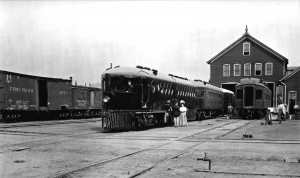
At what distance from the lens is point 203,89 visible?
1139 inches

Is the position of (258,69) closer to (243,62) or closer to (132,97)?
(243,62)

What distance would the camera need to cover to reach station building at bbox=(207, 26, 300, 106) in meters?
42.6

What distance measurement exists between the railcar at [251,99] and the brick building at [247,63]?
12.4m

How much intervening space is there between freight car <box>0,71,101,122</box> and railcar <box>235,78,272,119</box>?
51.4 feet

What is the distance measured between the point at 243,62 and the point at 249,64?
802 millimetres

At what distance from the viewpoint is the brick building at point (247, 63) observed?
4269 centimetres

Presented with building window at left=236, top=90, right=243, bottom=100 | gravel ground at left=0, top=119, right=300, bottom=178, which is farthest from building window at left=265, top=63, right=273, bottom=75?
gravel ground at left=0, top=119, right=300, bottom=178

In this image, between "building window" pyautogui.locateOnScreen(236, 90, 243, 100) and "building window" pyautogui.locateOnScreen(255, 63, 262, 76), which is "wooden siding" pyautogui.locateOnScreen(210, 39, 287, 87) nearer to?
"building window" pyautogui.locateOnScreen(255, 63, 262, 76)

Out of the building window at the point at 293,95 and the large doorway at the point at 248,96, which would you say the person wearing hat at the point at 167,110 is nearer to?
the large doorway at the point at 248,96

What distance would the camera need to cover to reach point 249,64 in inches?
1715

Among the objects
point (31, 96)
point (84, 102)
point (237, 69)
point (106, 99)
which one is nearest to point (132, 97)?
point (106, 99)

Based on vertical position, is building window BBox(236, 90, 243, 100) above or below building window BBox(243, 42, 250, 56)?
below

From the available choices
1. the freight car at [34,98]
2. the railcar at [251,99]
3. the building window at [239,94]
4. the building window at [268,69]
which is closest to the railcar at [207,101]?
the building window at [239,94]

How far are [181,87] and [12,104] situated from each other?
12420 mm
